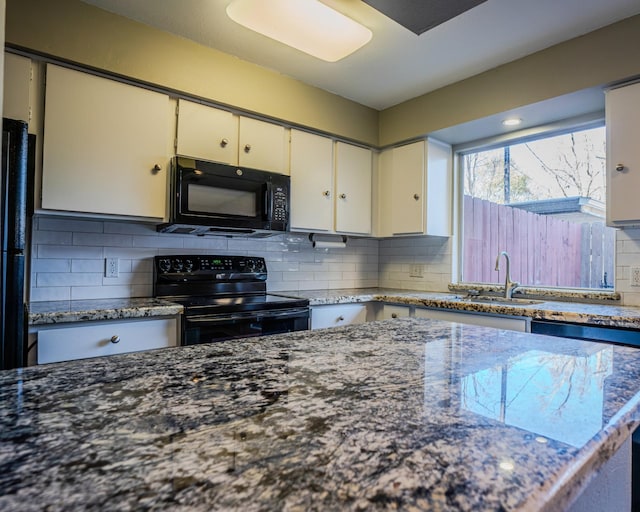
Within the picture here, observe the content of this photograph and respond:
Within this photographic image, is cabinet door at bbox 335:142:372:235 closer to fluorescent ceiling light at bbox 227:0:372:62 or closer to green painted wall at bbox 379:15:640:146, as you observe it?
green painted wall at bbox 379:15:640:146

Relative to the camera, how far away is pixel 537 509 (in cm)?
38

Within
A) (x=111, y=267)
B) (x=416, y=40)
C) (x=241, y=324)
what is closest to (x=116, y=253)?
(x=111, y=267)

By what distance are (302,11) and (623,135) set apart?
179cm

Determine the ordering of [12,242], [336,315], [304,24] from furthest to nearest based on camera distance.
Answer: [336,315] → [304,24] → [12,242]

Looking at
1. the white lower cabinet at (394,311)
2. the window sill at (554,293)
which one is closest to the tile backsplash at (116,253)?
the white lower cabinet at (394,311)

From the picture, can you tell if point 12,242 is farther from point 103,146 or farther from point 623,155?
point 623,155

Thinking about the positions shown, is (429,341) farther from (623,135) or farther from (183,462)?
(623,135)

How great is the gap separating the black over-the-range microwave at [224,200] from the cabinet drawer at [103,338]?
2.05 feet

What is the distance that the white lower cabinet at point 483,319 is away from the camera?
2156mm

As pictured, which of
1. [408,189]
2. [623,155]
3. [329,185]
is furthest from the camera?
[408,189]

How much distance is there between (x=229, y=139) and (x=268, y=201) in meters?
0.48

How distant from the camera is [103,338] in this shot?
1848 mm

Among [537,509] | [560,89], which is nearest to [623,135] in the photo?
[560,89]

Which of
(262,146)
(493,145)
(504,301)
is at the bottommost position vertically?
(504,301)
